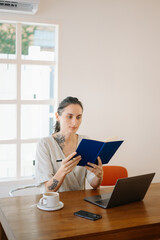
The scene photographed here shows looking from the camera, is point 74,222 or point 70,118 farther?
point 70,118

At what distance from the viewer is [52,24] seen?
3865 millimetres

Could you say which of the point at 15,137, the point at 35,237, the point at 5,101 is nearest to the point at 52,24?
the point at 5,101

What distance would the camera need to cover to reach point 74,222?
1758 millimetres

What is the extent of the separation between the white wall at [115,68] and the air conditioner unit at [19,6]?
132 millimetres

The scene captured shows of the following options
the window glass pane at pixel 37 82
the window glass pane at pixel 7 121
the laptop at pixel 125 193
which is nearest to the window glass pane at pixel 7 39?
the window glass pane at pixel 37 82

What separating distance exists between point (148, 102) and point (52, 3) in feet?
5.76

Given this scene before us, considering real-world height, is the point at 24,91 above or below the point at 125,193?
above

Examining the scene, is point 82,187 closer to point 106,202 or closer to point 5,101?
point 106,202

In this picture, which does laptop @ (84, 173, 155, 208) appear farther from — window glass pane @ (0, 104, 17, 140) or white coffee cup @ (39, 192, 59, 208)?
window glass pane @ (0, 104, 17, 140)

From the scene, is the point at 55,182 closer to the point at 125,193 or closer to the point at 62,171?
the point at 62,171

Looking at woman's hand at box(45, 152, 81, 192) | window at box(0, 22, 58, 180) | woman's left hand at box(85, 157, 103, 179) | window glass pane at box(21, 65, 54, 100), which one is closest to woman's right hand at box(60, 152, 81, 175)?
woman's hand at box(45, 152, 81, 192)

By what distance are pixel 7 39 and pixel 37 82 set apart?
595mm

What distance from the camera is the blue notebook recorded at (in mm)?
2103

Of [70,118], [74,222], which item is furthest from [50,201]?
[70,118]
